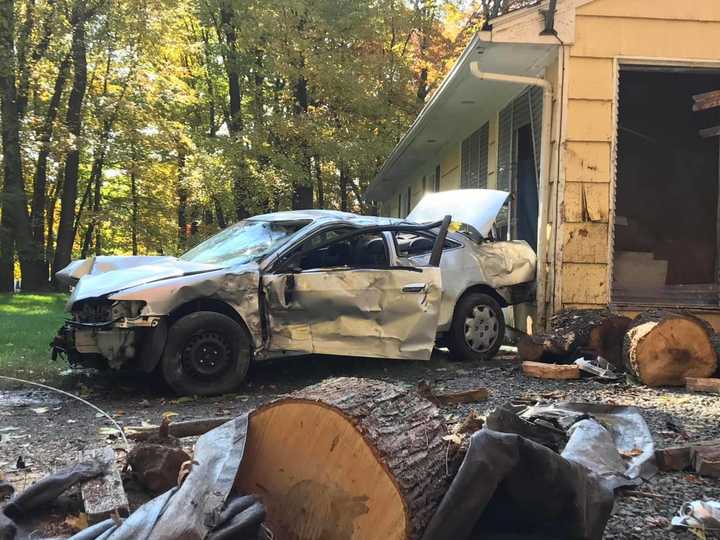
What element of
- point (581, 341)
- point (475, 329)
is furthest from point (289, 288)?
point (581, 341)

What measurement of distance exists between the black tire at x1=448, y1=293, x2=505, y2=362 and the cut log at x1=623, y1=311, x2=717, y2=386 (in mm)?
1828

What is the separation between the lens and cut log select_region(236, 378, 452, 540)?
244 centimetres

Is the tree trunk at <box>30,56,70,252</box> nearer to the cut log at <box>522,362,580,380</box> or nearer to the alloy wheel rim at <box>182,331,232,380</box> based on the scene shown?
the alloy wheel rim at <box>182,331,232,380</box>

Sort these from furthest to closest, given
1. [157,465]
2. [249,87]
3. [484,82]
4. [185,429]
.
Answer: [249,87] → [484,82] → [185,429] → [157,465]

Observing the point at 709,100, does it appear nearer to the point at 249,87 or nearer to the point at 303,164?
the point at 303,164

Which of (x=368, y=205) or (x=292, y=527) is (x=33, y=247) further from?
(x=292, y=527)

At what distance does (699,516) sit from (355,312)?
4.00 m

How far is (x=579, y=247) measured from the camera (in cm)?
789

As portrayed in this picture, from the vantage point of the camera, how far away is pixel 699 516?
2939 millimetres

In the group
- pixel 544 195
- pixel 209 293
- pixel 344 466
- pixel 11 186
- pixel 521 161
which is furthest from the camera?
pixel 11 186

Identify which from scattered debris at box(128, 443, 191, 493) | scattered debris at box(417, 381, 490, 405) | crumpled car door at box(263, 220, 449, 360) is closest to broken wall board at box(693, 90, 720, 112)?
crumpled car door at box(263, 220, 449, 360)

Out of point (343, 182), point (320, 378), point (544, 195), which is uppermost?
point (343, 182)

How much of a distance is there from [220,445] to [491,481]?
115cm

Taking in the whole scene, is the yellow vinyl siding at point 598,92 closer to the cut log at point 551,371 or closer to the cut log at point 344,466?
the cut log at point 551,371
